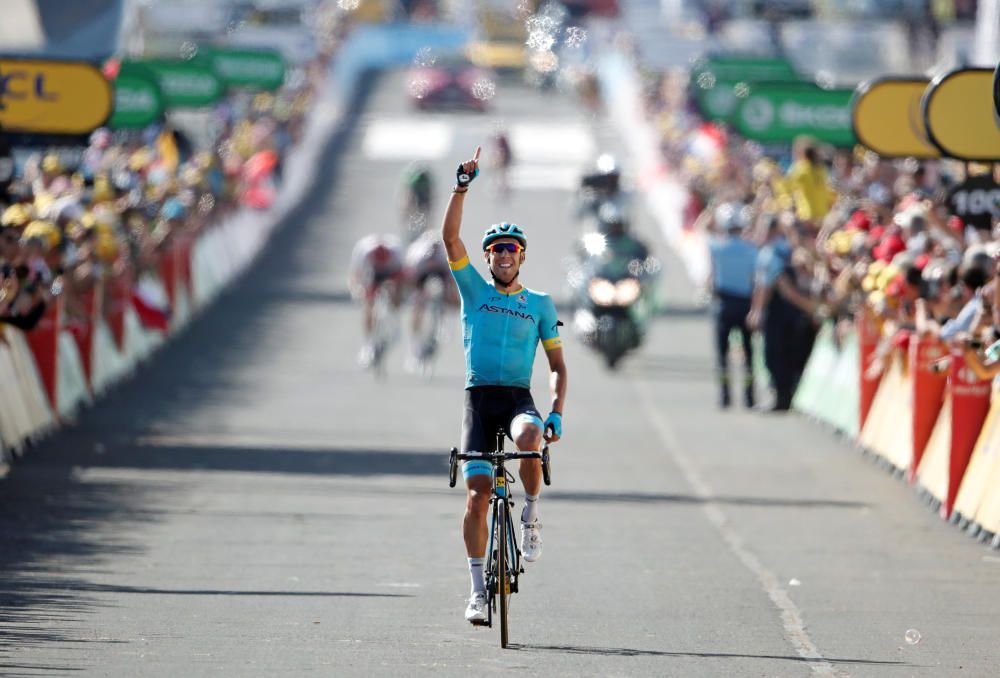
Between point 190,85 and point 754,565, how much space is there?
2154cm

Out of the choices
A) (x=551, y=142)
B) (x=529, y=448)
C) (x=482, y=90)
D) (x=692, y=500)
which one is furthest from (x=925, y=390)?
(x=482, y=90)

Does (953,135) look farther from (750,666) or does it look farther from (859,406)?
(750,666)

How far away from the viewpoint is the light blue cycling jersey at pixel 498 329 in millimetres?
10812

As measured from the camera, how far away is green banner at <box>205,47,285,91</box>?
126 ft

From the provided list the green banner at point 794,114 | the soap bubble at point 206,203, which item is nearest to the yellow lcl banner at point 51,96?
the green banner at point 794,114

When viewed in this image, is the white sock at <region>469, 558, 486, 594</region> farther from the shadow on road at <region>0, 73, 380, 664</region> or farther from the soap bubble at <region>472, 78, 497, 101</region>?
the soap bubble at <region>472, 78, 497, 101</region>

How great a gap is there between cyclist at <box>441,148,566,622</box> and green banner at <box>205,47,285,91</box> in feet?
91.5

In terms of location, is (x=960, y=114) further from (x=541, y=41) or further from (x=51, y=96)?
(x=541, y=41)

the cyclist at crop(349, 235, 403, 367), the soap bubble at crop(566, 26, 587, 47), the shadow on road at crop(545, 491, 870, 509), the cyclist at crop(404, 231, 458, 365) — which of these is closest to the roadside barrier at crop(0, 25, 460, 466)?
the cyclist at crop(349, 235, 403, 367)

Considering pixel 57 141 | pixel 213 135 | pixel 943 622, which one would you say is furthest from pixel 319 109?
pixel 943 622

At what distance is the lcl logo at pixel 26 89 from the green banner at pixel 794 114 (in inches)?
373

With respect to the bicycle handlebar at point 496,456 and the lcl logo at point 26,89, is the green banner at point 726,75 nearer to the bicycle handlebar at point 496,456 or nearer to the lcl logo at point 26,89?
the lcl logo at point 26,89

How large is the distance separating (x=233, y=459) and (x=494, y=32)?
64.1m

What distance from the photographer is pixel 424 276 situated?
25.3 meters
